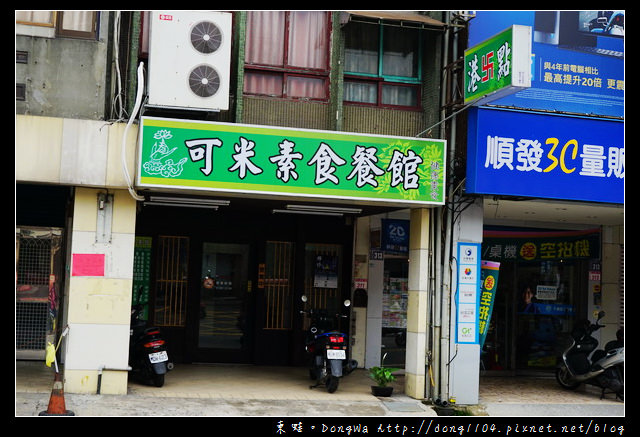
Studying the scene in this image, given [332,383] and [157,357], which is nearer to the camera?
[157,357]

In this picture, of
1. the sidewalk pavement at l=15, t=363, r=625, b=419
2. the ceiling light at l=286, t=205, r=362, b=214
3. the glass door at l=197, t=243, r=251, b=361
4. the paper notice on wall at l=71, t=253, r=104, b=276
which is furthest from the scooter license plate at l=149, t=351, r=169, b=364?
the ceiling light at l=286, t=205, r=362, b=214

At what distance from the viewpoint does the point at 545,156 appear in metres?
12.9

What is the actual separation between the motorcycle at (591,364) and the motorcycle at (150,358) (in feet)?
23.8

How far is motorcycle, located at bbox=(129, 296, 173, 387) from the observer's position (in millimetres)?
12156

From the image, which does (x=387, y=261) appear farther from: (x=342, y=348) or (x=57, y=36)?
(x=57, y=36)

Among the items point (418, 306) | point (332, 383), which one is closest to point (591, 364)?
point (418, 306)

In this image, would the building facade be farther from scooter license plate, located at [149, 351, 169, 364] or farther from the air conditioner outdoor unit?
scooter license plate, located at [149, 351, 169, 364]

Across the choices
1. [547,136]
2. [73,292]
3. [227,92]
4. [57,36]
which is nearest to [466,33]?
[547,136]

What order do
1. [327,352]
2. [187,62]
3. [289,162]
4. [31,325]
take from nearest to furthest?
[187,62]
[289,162]
[327,352]
[31,325]

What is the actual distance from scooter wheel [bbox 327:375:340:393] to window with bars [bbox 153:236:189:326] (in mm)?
3526

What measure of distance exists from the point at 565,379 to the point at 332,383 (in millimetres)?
4861

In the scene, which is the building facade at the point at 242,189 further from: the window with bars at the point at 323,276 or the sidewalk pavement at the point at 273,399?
the sidewalk pavement at the point at 273,399

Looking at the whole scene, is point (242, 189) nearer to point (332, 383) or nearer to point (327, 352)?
point (327, 352)

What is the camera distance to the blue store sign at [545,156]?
1261 centimetres
